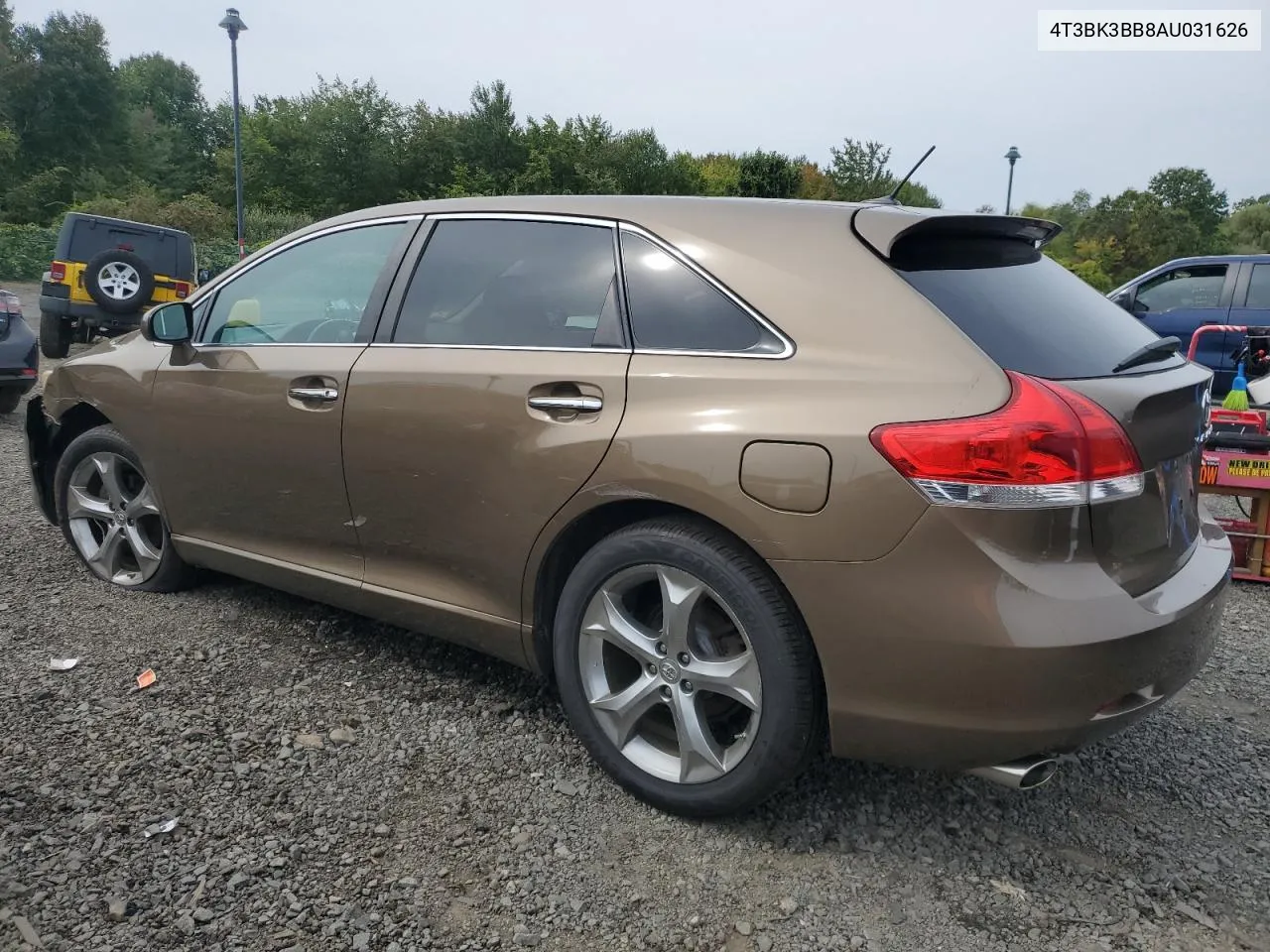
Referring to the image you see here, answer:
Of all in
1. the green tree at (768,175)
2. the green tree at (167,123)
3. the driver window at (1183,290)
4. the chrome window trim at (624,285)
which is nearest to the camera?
the chrome window trim at (624,285)

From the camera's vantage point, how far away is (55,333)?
38.8 ft

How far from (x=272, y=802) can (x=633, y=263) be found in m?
1.73

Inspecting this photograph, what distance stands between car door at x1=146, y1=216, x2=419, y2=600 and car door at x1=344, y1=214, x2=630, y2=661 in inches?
5.1

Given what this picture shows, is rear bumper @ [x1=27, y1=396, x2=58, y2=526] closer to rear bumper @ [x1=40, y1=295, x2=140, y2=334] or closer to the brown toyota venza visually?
the brown toyota venza

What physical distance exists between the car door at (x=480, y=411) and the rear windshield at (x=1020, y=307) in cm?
81

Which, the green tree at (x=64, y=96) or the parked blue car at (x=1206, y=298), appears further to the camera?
the green tree at (x=64, y=96)

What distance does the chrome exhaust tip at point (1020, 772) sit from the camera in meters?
2.10

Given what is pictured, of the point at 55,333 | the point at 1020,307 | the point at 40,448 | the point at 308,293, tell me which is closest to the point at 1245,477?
the point at 1020,307

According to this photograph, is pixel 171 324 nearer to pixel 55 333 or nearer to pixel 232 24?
pixel 55 333

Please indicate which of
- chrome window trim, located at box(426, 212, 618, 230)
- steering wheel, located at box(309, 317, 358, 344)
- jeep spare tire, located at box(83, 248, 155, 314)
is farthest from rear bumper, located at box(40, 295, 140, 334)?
chrome window trim, located at box(426, 212, 618, 230)

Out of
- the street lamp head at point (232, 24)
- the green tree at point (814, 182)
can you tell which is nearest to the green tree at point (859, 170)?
the green tree at point (814, 182)

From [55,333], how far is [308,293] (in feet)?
34.0

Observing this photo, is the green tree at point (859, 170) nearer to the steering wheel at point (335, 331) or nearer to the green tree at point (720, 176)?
the green tree at point (720, 176)

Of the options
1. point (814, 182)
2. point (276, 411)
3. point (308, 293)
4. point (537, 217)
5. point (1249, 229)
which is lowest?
point (276, 411)
